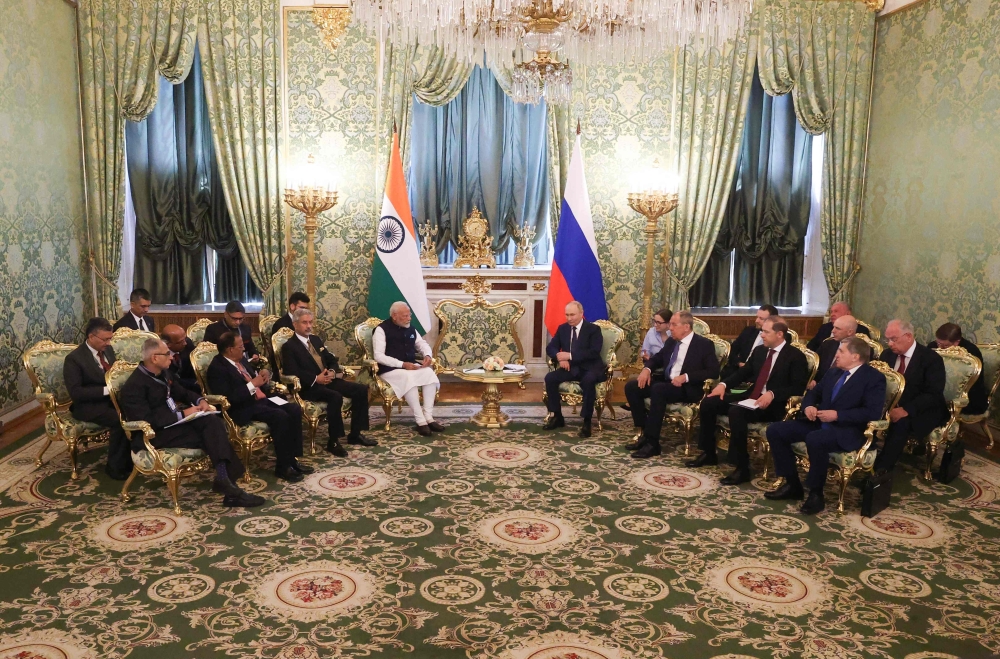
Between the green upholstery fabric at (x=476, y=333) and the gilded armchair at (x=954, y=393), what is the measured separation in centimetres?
402

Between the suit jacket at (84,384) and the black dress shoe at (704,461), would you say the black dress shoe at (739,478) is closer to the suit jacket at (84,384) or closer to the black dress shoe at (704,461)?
the black dress shoe at (704,461)

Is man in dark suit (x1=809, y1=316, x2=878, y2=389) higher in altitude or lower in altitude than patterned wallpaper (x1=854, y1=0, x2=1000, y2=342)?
lower

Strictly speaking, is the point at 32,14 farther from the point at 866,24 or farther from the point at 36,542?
the point at 866,24

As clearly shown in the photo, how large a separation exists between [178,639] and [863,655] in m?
3.16

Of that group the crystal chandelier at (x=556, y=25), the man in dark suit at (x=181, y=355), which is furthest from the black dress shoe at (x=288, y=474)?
the crystal chandelier at (x=556, y=25)

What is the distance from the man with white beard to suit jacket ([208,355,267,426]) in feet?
5.41

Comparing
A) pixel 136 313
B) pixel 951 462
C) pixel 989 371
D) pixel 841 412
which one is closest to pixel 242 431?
pixel 136 313

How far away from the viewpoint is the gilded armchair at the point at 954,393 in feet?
19.8

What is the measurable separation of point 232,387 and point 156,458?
0.82m

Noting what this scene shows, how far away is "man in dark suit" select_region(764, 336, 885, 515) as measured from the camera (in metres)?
5.32

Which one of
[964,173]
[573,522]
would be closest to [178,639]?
[573,522]

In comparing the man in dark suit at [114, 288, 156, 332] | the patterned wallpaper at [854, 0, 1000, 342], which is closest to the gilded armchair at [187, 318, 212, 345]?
the man in dark suit at [114, 288, 156, 332]

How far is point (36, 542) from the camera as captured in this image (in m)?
4.71

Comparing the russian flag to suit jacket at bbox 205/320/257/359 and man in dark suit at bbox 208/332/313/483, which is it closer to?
suit jacket at bbox 205/320/257/359
